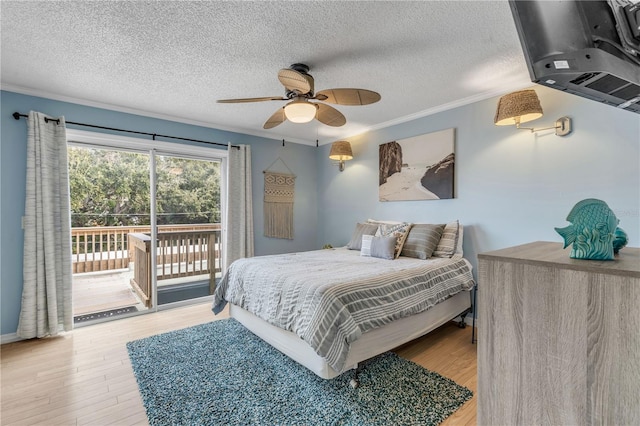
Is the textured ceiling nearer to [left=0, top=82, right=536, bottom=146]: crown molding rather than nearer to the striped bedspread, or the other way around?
[left=0, top=82, right=536, bottom=146]: crown molding

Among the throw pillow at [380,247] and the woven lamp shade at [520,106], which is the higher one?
the woven lamp shade at [520,106]

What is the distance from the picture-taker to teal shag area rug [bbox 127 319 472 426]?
1761mm

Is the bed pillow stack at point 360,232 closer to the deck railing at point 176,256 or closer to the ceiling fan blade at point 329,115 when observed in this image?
the ceiling fan blade at point 329,115

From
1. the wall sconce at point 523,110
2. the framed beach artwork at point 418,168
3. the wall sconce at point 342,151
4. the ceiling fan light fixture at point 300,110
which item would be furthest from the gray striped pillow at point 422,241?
the ceiling fan light fixture at point 300,110

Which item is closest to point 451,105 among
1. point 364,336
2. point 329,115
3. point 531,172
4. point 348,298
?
point 531,172

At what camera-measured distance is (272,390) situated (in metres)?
2.02

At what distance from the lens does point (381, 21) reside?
1.90 meters

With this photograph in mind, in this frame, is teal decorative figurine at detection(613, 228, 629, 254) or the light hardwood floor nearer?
teal decorative figurine at detection(613, 228, 629, 254)

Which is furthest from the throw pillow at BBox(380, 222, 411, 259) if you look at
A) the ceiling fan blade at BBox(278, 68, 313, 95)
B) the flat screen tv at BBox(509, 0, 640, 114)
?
the flat screen tv at BBox(509, 0, 640, 114)

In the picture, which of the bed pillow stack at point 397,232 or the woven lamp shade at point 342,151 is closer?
the bed pillow stack at point 397,232

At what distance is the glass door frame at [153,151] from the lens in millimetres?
3311

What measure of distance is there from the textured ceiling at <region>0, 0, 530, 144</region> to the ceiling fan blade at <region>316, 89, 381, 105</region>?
1.02ft

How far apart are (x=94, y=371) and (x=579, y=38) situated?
131 inches

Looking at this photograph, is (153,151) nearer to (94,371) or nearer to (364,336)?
(94,371)
